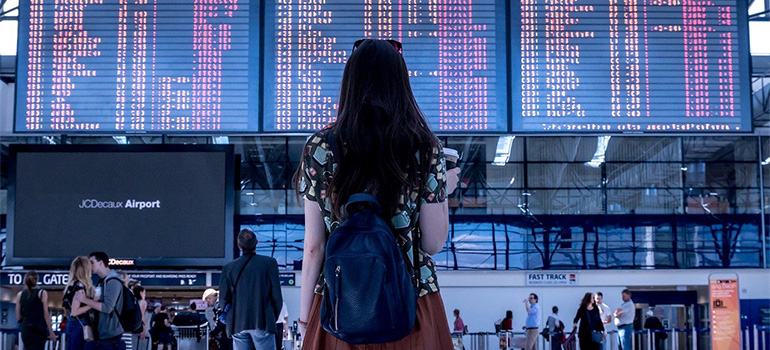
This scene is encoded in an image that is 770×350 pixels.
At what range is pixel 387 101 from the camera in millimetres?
2332

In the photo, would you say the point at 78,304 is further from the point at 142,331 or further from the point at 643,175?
the point at 643,175

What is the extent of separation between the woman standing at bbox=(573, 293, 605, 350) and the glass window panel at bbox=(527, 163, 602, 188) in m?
15.0

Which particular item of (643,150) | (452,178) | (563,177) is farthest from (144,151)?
(643,150)

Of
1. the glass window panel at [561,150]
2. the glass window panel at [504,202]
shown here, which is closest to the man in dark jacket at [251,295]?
the glass window panel at [504,202]

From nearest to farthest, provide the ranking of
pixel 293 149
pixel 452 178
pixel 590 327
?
Result: pixel 452 178
pixel 590 327
pixel 293 149

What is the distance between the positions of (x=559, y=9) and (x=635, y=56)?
0.98 m

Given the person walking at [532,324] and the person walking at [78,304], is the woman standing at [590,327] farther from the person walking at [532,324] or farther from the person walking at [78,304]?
the person walking at [78,304]

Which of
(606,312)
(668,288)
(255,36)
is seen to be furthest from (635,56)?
(668,288)

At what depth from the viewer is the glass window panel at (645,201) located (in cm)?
2861

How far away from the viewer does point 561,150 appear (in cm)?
2933

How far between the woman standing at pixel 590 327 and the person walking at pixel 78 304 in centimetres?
857

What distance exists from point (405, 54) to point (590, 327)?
6078 millimetres

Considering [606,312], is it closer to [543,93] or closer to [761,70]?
[543,93]

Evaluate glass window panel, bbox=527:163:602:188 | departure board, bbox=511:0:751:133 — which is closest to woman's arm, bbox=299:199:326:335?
departure board, bbox=511:0:751:133
